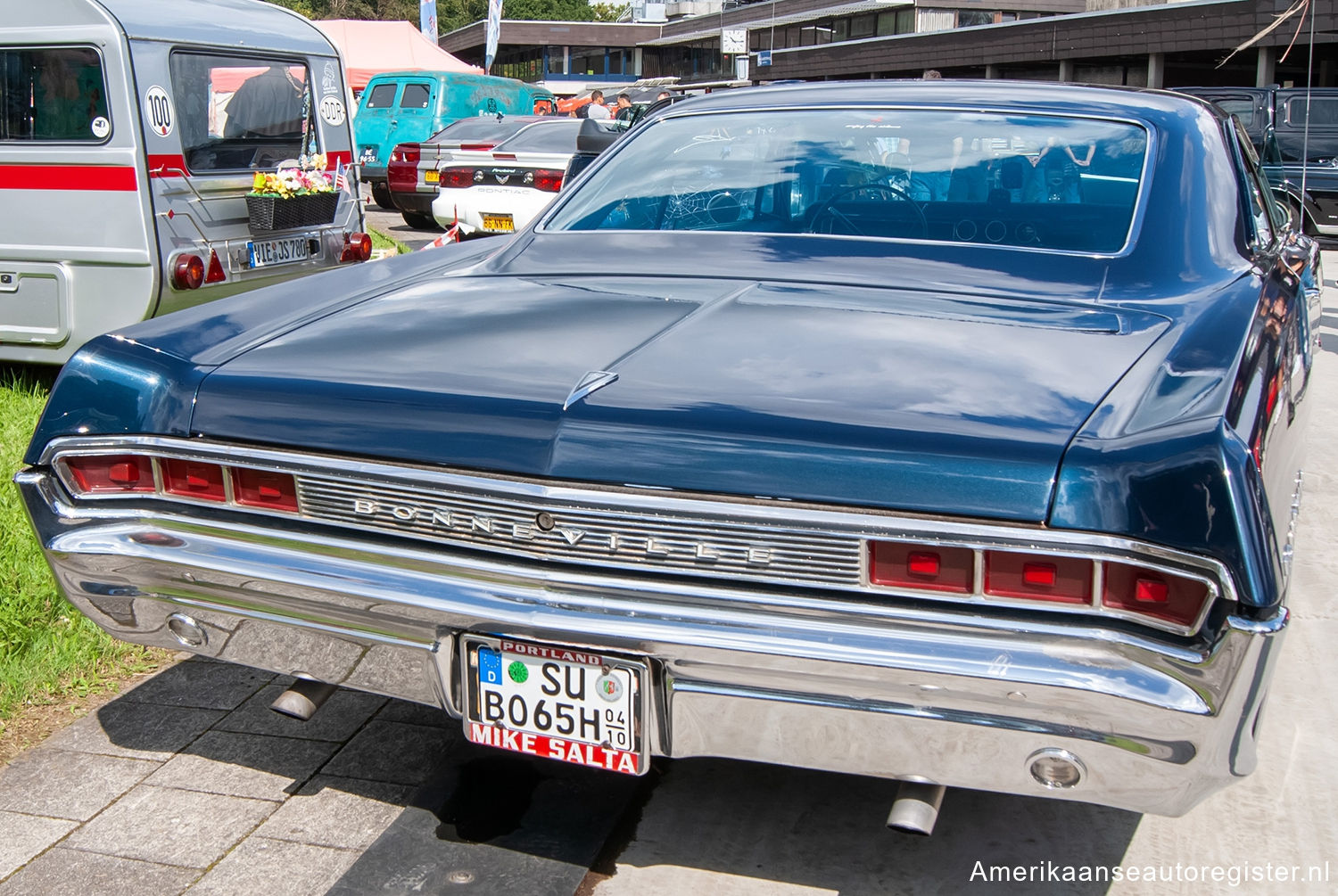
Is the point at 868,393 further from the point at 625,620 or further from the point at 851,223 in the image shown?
the point at 851,223

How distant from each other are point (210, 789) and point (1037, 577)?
1946mm

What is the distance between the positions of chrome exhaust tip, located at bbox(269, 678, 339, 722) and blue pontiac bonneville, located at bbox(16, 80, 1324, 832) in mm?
15

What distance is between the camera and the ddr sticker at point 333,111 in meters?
8.34

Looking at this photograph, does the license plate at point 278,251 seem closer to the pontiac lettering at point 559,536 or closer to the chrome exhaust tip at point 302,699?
the chrome exhaust tip at point 302,699

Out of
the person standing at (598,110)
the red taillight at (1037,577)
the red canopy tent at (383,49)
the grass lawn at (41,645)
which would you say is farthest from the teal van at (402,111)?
the red taillight at (1037,577)

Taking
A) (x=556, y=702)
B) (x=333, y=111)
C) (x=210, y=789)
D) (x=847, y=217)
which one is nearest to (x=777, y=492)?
(x=556, y=702)

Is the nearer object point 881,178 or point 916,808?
point 916,808

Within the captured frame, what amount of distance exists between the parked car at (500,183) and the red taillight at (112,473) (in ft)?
27.1

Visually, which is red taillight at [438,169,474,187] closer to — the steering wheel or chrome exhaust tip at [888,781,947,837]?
the steering wheel

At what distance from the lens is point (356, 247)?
27.4 ft

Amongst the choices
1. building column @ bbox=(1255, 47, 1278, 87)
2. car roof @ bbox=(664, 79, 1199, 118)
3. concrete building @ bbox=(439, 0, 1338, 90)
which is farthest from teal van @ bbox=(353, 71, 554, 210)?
building column @ bbox=(1255, 47, 1278, 87)

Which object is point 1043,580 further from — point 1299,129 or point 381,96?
point 381,96

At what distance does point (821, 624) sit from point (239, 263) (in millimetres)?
6087

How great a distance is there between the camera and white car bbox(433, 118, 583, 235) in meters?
10.8
